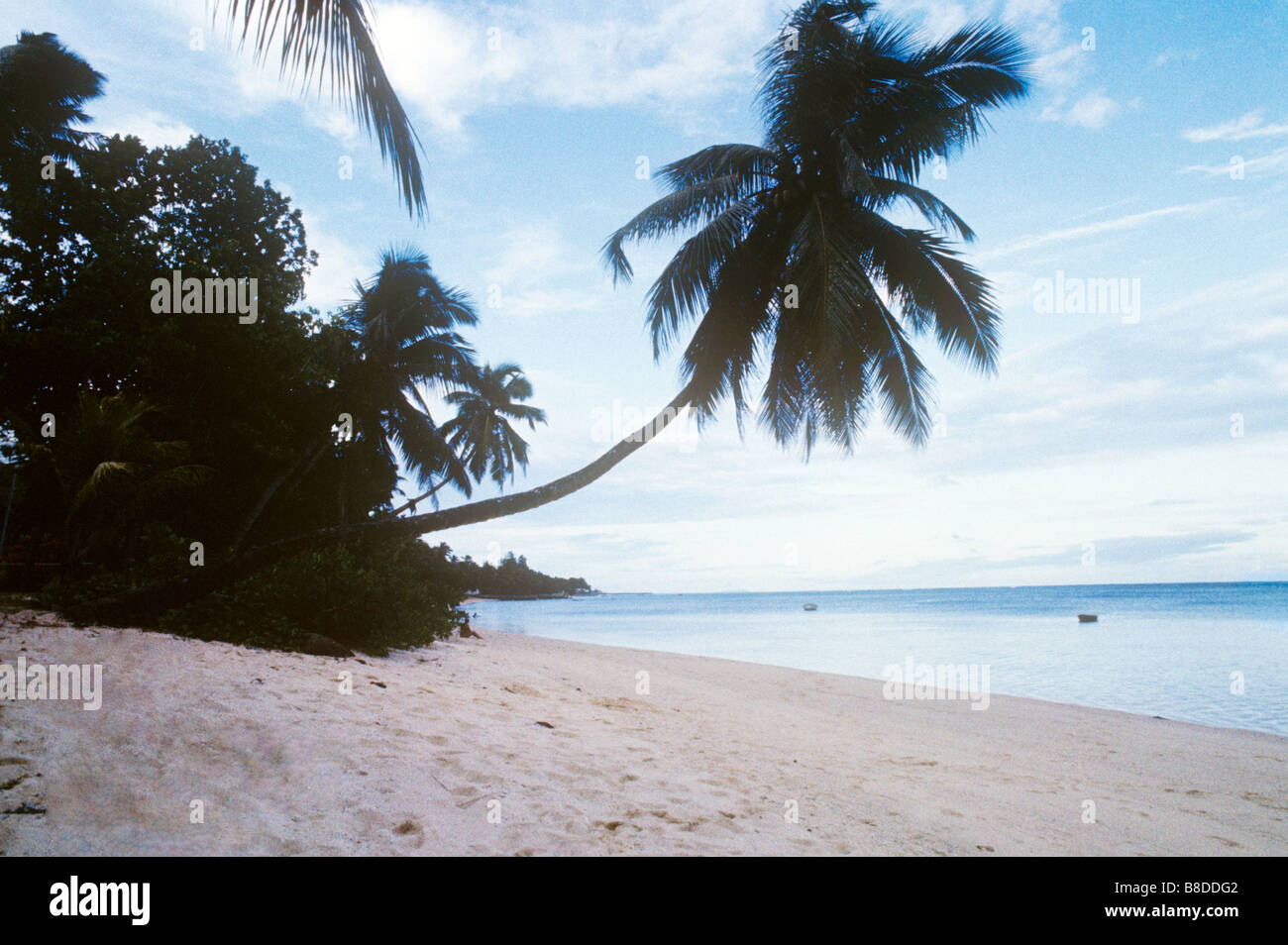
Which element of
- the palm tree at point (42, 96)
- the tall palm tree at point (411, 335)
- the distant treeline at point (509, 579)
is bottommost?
the distant treeline at point (509, 579)

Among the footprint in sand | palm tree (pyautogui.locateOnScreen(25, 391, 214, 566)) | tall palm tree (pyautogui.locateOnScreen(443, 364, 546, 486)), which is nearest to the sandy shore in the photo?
the footprint in sand

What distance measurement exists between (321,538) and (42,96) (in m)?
17.8

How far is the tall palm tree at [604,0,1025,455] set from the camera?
927cm

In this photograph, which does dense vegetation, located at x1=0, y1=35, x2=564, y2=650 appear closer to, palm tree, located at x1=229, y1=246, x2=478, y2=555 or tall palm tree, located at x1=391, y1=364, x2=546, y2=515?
palm tree, located at x1=229, y1=246, x2=478, y2=555

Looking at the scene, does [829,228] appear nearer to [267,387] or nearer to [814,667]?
[267,387]

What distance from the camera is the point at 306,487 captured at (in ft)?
42.8

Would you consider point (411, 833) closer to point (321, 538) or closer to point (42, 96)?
point (321, 538)

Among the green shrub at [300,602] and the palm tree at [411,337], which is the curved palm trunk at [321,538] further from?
the palm tree at [411,337]

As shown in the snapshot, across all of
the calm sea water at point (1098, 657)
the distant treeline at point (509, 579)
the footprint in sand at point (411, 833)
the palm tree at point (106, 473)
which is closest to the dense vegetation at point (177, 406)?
the palm tree at point (106, 473)

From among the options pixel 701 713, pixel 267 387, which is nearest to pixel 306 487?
pixel 267 387

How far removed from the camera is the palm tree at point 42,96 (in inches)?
499

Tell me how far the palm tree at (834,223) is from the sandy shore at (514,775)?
4731mm

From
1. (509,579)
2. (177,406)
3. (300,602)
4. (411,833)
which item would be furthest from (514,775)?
(509,579)
